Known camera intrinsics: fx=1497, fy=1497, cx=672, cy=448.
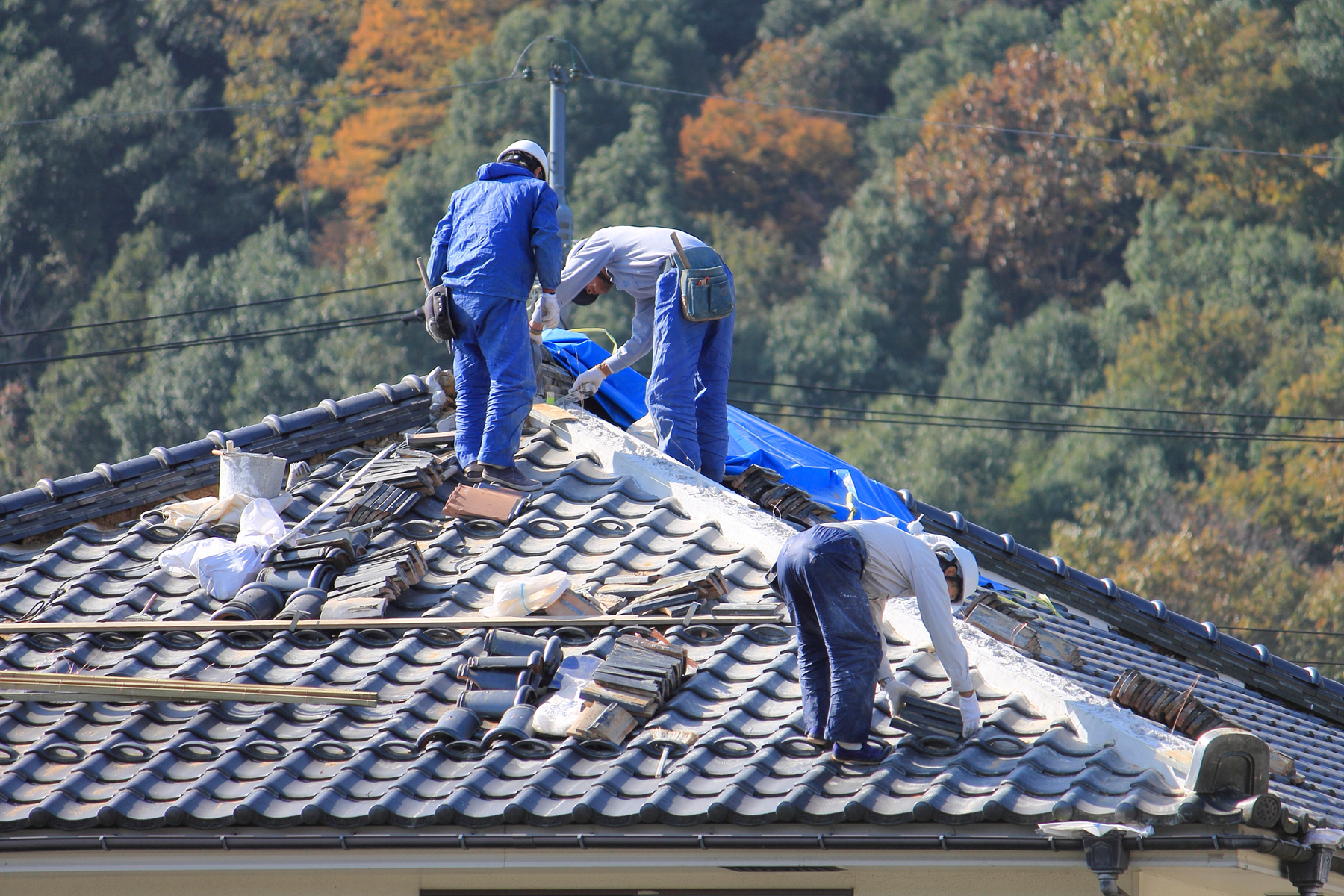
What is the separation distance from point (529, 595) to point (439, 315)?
2097 mm

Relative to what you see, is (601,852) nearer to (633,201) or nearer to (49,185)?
(633,201)

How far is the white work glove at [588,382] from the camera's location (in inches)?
365

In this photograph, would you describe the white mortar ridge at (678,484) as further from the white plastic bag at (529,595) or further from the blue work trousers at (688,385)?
the white plastic bag at (529,595)

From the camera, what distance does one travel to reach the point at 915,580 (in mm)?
6102

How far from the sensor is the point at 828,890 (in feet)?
19.6

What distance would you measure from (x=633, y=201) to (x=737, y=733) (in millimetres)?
42154

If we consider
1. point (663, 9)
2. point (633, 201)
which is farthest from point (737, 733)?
point (663, 9)

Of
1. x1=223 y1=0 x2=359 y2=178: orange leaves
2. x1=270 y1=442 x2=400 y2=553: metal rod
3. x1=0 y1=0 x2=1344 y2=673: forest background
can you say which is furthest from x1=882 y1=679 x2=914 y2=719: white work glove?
x1=223 y1=0 x2=359 y2=178: orange leaves

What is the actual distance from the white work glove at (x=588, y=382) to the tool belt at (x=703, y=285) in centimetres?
68

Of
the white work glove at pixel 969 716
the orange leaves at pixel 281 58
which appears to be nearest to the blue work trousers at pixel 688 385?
the white work glove at pixel 969 716

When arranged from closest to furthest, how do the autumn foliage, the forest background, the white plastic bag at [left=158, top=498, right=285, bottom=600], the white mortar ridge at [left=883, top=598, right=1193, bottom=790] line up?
the white mortar ridge at [left=883, top=598, right=1193, bottom=790], the white plastic bag at [left=158, top=498, right=285, bottom=600], the forest background, the autumn foliage

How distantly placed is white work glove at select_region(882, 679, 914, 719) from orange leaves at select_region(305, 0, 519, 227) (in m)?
46.6

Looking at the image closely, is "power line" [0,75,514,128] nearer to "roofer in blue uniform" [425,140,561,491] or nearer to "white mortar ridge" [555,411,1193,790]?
"roofer in blue uniform" [425,140,561,491]

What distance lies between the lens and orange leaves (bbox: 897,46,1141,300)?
148 ft
